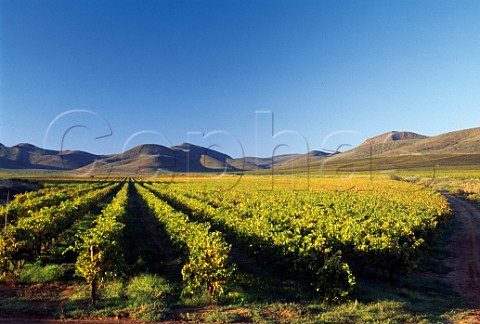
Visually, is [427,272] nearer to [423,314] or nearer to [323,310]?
[423,314]

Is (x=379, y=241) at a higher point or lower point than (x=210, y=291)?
higher

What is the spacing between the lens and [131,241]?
61.5ft

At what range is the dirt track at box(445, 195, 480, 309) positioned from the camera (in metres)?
13.0

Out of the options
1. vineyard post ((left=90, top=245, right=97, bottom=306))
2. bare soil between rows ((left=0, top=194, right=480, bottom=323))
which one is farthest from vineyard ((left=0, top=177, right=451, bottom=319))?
bare soil between rows ((left=0, top=194, right=480, bottom=323))

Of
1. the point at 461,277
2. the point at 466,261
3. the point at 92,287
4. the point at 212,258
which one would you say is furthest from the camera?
the point at 466,261

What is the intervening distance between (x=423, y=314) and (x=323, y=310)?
2945 millimetres

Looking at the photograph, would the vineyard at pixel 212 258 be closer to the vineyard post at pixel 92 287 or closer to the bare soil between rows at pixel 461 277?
the vineyard post at pixel 92 287

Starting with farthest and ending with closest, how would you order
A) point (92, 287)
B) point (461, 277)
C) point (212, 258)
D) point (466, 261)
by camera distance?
point (466, 261), point (461, 277), point (212, 258), point (92, 287)

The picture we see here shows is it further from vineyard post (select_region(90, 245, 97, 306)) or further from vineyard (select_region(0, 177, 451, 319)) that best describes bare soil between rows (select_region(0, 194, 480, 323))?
vineyard post (select_region(90, 245, 97, 306))

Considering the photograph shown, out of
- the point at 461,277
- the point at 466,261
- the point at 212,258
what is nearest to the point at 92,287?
the point at 212,258

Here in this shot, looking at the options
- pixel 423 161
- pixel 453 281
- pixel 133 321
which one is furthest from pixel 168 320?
pixel 423 161

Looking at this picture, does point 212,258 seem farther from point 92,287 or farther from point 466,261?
point 466,261

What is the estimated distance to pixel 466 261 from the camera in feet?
57.3

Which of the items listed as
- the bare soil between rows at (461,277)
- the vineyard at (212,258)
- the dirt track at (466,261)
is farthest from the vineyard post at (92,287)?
the dirt track at (466,261)
